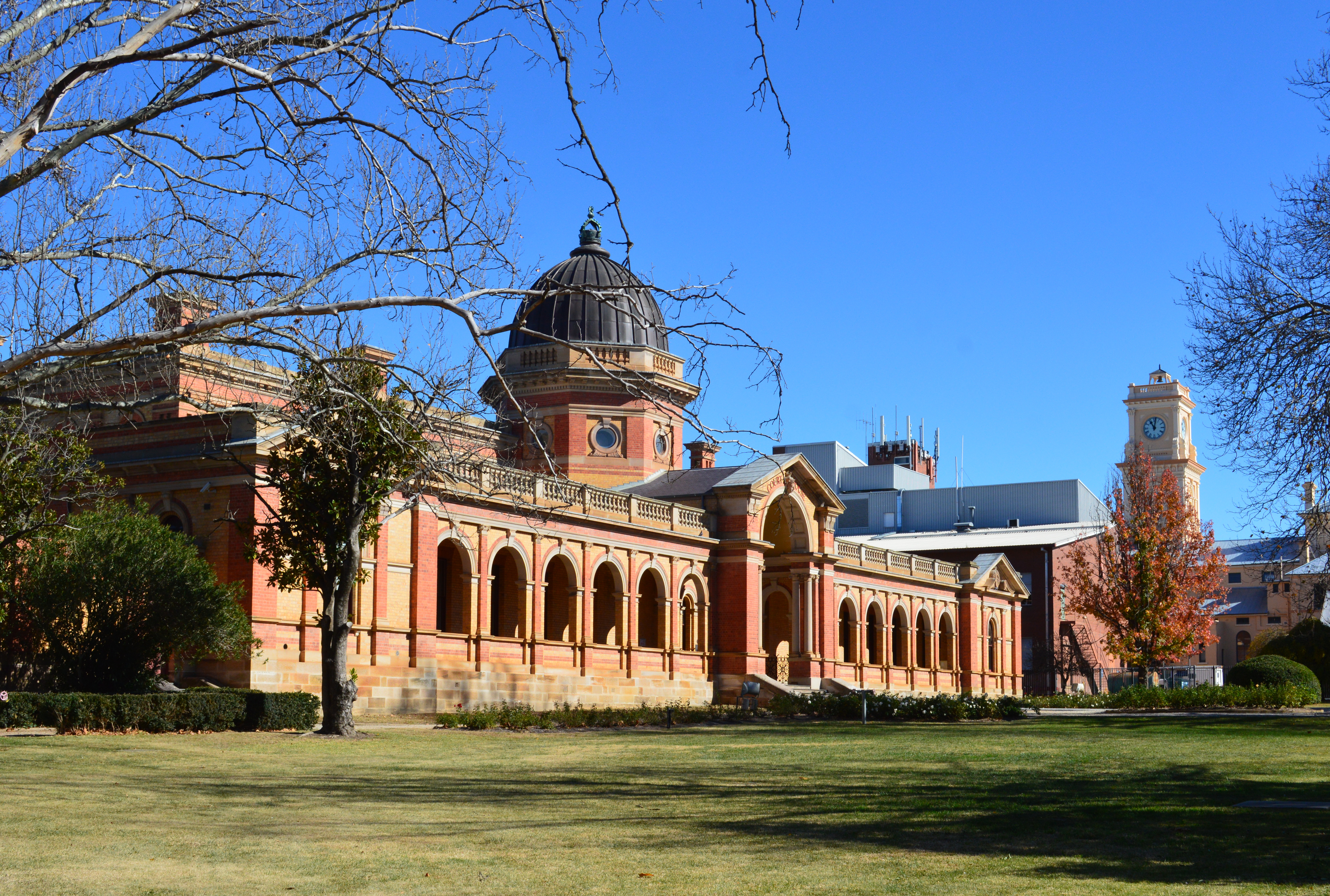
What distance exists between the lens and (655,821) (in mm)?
11484

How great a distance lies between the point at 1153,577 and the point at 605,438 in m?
24.8

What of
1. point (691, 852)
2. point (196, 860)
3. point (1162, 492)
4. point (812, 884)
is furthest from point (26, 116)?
point (1162, 492)

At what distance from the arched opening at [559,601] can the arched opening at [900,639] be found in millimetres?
21374

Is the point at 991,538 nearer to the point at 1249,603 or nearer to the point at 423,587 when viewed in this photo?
the point at 1249,603

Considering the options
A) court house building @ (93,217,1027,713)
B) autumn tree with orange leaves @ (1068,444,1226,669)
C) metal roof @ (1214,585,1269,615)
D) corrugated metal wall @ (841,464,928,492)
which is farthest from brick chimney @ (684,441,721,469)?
metal roof @ (1214,585,1269,615)

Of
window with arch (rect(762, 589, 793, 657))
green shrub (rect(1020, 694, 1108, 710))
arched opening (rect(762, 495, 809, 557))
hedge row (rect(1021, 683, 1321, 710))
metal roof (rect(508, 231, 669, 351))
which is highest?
metal roof (rect(508, 231, 669, 351))

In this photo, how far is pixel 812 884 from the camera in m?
8.30

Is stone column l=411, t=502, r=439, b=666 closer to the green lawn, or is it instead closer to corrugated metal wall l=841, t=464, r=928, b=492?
the green lawn

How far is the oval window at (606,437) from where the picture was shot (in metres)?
52.8

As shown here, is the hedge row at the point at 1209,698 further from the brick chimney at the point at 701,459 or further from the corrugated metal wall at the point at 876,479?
the corrugated metal wall at the point at 876,479

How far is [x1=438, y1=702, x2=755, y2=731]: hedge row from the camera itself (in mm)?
29812

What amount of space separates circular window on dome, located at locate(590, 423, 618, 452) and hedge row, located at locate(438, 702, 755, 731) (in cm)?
1598

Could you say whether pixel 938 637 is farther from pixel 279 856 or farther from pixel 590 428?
pixel 279 856

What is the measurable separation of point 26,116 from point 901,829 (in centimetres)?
924
